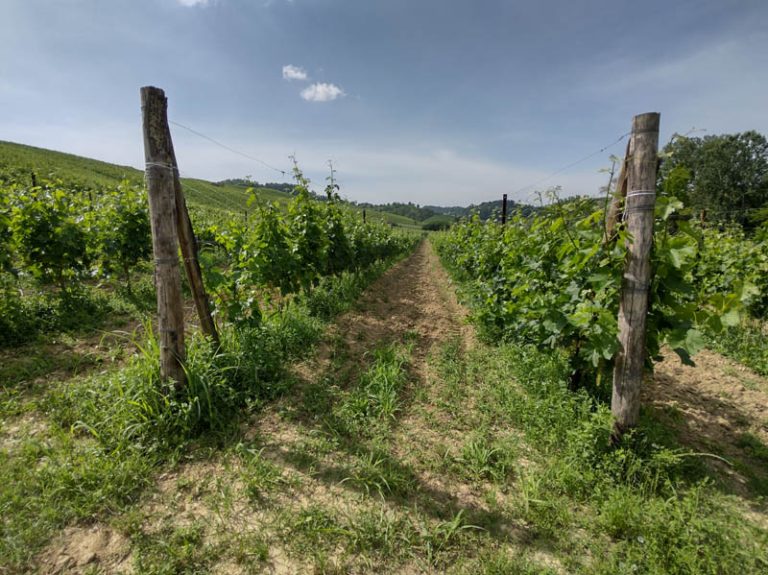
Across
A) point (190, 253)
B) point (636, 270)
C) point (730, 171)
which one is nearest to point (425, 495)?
point (636, 270)

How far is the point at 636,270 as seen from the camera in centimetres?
239

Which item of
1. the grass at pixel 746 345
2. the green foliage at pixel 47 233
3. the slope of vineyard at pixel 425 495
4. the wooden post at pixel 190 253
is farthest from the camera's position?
the green foliage at pixel 47 233

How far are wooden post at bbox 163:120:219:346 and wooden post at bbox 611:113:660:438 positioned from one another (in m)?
3.65

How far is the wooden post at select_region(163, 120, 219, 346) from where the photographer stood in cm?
308

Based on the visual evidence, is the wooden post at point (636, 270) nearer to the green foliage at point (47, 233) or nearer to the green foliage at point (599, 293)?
the green foliage at point (599, 293)

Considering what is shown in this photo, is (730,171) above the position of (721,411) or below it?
above

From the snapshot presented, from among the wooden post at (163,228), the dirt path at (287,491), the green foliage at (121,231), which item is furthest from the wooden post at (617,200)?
the green foliage at (121,231)

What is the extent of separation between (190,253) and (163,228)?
0.47 m

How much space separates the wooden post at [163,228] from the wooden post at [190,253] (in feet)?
→ 0.33

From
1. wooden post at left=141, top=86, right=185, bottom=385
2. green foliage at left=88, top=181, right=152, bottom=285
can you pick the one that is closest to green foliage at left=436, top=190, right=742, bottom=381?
wooden post at left=141, top=86, right=185, bottom=385

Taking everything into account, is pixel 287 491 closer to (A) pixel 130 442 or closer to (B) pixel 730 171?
(A) pixel 130 442

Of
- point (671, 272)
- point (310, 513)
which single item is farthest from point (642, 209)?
point (310, 513)

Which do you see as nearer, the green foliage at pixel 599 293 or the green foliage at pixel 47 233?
the green foliage at pixel 599 293

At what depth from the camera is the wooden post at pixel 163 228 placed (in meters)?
2.76
